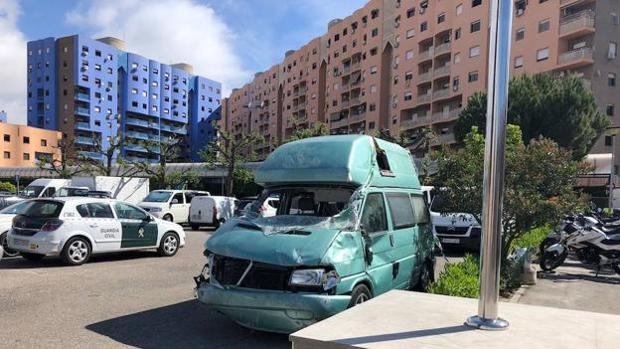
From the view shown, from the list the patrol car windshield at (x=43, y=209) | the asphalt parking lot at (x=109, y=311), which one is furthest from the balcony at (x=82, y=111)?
the asphalt parking lot at (x=109, y=311)

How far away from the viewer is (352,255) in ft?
19.3

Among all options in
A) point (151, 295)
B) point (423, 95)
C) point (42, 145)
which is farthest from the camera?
point (42, 145)

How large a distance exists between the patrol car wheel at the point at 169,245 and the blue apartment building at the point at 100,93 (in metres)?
Answer: 80.7

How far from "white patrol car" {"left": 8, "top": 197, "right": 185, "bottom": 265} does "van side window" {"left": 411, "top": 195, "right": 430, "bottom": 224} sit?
7.12 meters

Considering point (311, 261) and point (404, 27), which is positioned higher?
point (404, 27)

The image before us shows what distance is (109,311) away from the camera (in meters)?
7.16

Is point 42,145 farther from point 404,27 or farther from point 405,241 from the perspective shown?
point 405,241

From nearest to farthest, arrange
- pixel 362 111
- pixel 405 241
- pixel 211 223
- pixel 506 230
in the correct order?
pixel 405 241
pixel 506 230
pixel 211 223
pixel 362 111

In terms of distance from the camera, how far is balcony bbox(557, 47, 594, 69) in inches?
1854

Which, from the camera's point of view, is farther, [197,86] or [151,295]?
[197,86]

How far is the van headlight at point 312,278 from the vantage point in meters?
5.46

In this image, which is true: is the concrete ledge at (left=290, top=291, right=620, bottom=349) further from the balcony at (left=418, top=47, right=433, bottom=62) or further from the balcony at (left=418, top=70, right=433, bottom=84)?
the balcony at (left=418, top=47, right=433, bottom=62)

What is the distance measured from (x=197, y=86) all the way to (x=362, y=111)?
60066 mm

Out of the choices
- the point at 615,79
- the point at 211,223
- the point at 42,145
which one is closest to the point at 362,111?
the point at 615,79
